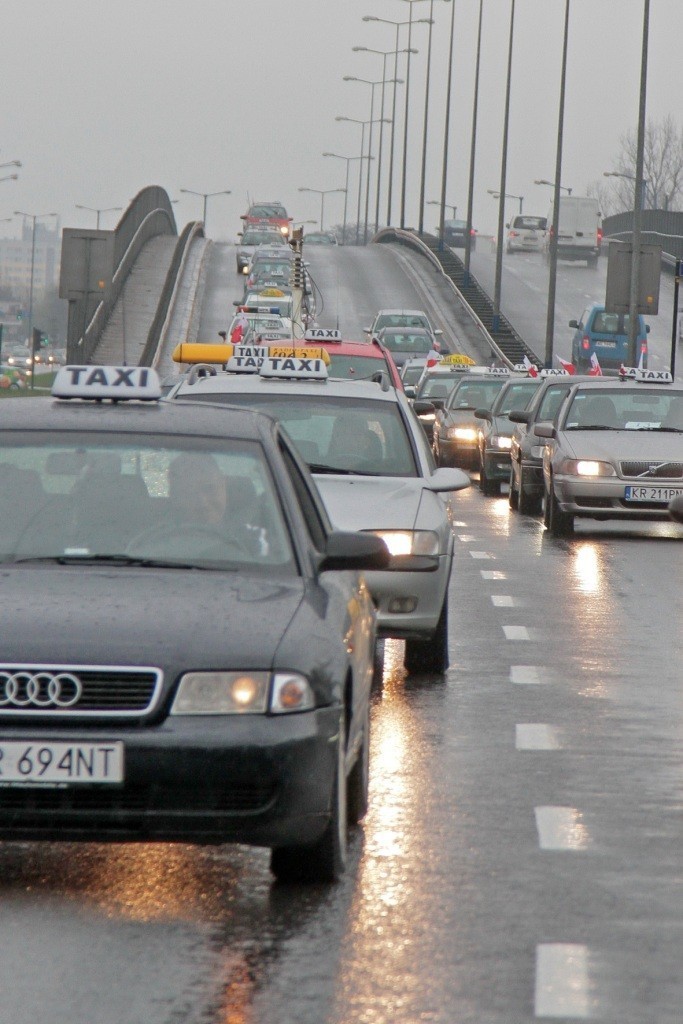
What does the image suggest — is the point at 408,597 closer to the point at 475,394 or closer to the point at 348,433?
the point at 348,433

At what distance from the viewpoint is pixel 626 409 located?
22328mm

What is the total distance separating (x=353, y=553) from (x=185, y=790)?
1.23 m

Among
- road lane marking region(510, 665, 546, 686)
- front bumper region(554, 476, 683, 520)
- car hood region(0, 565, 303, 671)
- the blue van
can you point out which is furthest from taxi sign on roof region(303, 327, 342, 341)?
the blue van

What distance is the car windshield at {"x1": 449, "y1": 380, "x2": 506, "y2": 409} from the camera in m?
34.7

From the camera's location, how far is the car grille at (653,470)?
20.9 m

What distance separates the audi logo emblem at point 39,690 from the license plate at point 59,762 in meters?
0.11

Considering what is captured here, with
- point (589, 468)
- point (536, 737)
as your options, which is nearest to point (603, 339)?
point (589, 468)

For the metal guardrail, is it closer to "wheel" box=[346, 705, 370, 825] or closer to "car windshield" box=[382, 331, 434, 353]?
"car windshield" box=[382, 331, 434, 353]

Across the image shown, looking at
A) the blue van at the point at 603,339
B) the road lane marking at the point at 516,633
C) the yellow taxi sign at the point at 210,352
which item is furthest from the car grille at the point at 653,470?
the blue van at the point at 603,339

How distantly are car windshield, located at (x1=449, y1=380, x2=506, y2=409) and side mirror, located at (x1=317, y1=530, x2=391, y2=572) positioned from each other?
27725 mm

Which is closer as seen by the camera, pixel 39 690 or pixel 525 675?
pixel 39 690

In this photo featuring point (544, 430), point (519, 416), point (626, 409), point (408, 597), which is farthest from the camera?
point (519, 416)

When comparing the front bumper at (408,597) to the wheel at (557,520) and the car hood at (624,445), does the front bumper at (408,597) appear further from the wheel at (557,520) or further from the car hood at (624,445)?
the wheel at (557,520)

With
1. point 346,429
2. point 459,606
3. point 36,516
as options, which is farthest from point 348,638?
point 459,606
